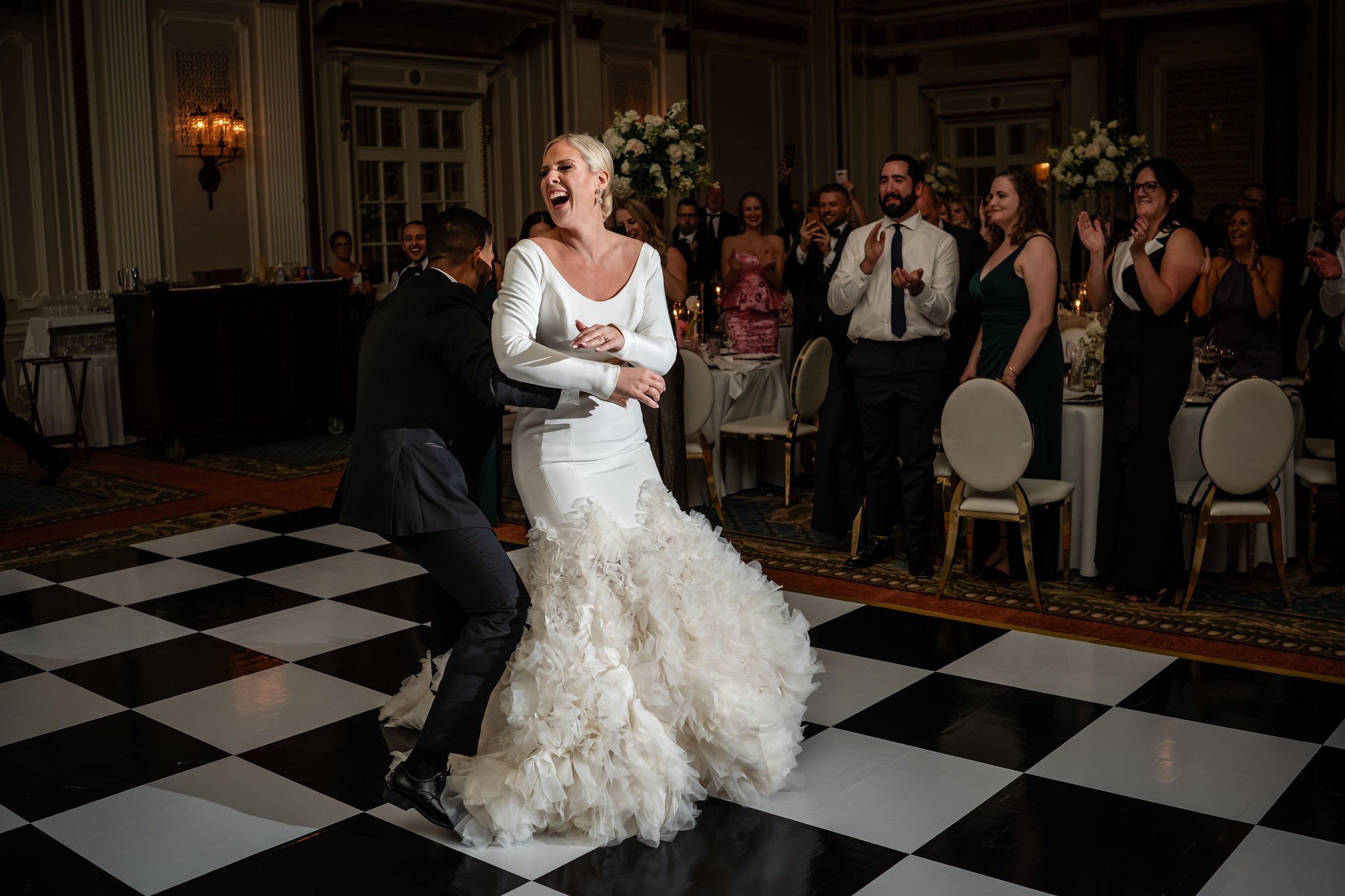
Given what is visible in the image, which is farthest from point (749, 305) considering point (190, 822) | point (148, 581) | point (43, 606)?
point (190, 822)

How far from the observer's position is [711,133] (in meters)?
14.5

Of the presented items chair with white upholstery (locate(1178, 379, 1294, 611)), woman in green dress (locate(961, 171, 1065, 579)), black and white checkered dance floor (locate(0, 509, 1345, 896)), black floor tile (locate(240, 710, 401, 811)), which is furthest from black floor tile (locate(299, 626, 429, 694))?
chair with white upholstery (locate(1178, 379, 1294, 611))

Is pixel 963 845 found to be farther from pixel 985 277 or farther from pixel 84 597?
pixel 84 597

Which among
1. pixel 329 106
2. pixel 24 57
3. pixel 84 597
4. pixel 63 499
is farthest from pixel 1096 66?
pixel 84 597

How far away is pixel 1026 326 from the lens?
4.78 meters

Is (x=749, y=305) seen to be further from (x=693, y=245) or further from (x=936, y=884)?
(x=936, y=884)

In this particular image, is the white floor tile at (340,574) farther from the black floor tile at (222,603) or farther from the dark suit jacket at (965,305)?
the dark suit jacket at (965,305)

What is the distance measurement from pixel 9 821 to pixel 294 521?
3344 mm

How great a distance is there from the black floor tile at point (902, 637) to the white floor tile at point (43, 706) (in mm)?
2221

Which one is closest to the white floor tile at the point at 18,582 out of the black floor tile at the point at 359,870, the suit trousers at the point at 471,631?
the black floor tile at the point at 359,870

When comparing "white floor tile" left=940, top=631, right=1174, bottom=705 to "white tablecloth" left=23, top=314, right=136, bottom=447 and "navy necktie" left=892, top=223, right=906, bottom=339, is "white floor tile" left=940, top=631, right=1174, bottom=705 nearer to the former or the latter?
"navy necktie" left=892, top=223, right=906, bottom=339

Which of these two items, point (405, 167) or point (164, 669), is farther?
point (405, 167)

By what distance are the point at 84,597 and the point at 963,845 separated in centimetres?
367

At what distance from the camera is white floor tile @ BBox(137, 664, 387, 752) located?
3547 mm
